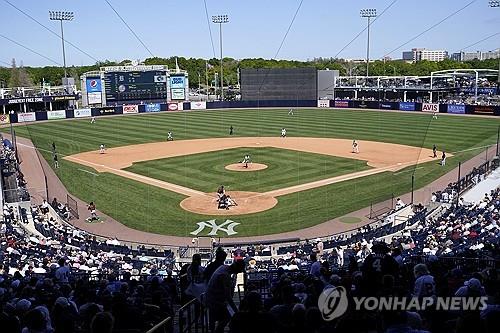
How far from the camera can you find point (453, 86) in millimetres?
86625

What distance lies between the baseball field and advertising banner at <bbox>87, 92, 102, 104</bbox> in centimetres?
1366

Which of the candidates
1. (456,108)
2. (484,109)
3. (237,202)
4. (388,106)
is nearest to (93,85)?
(388,106)

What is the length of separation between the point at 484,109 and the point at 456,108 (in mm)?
3598

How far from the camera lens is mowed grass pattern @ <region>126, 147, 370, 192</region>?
2938 cm

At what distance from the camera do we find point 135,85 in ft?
261

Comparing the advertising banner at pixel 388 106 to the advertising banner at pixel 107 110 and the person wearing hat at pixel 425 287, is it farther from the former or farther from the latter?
the person wearing hat at pixel 425 287

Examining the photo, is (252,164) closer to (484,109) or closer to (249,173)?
(249,173)

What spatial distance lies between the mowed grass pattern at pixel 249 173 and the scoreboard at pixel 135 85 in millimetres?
42748

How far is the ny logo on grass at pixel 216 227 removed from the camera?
2159cm

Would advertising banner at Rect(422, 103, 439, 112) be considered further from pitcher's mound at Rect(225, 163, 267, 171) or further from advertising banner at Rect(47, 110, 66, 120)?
advertising banner at Rect(47, 110, 66, 120)

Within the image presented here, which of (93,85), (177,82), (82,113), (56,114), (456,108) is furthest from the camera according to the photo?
(177,82)

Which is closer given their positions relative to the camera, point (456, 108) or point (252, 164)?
point (252, 164)

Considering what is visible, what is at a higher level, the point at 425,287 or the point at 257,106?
the point at 257,106

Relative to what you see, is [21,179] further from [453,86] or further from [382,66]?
[382,66]
